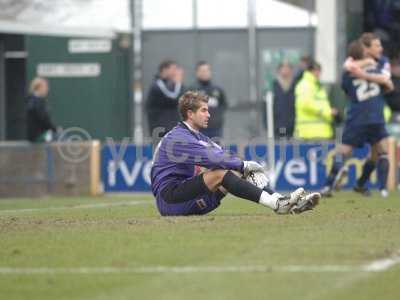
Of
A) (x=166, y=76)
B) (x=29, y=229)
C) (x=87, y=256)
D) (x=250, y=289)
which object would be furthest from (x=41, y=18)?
(x=250, y=289)

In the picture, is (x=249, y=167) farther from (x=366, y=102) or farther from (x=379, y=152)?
(x=379, y=152)

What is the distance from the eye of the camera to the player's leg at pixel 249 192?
12.2m

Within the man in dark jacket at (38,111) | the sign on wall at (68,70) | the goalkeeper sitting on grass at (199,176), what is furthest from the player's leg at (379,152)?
the sign on wall at (68,70)

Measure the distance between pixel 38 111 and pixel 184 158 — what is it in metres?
10.5

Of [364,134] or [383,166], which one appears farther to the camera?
[383,166]

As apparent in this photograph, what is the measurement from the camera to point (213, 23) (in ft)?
88.7

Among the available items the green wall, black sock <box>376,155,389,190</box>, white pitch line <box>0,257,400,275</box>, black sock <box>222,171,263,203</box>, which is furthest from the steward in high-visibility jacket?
white pitch line <box>0,257,400,275</box>

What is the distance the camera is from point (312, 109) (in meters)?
22.0

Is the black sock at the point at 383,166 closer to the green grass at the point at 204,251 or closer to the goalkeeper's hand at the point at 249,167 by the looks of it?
the green grass at the point at 204,251

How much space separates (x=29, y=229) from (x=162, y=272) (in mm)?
3637

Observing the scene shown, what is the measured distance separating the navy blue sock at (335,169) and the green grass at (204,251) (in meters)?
3.65

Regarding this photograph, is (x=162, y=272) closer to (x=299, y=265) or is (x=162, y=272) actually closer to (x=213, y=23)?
(x=299, y=265)

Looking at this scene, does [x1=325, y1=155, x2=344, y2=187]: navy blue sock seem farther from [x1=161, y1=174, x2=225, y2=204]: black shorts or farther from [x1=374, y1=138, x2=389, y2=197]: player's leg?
[x1=161, y1=174, x2=225, y2=204]: black shorts

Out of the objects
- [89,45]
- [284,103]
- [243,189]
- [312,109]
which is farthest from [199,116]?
[89,45]
